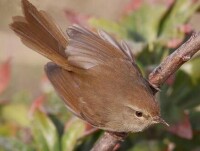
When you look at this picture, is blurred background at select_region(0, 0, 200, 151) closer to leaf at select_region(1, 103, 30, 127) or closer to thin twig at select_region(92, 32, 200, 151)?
leaf at select_region(1, 103, 30, 127)

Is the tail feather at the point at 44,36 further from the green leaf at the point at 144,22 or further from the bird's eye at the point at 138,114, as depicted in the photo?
the green leaf at the point at 144,22

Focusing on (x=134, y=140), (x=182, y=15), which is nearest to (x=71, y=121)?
(x=134, y=140)

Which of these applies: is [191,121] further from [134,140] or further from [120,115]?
[120,115]

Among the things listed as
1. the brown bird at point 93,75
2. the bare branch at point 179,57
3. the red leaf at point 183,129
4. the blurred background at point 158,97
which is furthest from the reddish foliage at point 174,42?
the bare branch at point 179,57

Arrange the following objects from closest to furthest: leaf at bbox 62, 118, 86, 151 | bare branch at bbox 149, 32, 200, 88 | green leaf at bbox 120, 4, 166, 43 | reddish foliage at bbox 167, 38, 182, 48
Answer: bare branch at bbox 149, 32, 200, 88 → leaf at bbox 62, 118, 86, 151 → reddish foliage at bbox 167, 38, 182, 48 → green leaf at bbox 120, 4, 166, 43

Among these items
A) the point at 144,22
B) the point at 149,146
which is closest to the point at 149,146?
the point at 149,146

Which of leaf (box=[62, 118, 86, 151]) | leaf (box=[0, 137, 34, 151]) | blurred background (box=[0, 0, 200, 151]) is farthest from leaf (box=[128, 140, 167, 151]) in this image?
leaf (box=[0, 137, 34, 151])
